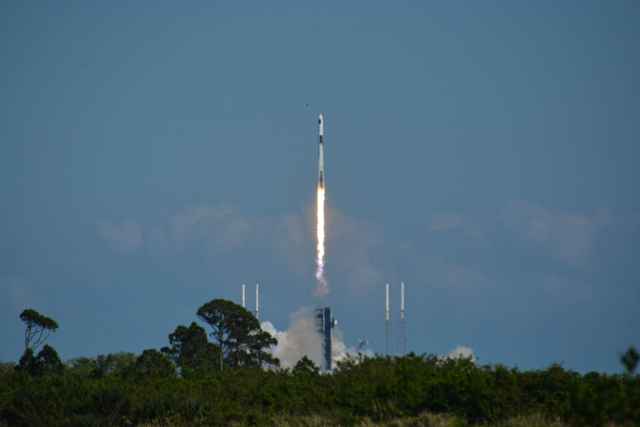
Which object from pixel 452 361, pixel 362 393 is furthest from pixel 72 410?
pixel 452 361

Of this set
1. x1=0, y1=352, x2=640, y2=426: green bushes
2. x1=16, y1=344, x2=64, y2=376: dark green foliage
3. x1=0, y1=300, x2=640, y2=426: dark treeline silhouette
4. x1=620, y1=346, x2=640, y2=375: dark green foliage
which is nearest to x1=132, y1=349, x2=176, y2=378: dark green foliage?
x1=16, y1=344, x2=64, y2=376: dark green foliage

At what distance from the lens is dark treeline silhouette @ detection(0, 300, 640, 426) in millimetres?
31766

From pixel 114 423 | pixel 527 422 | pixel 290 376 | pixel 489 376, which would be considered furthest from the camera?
pixel 290 376

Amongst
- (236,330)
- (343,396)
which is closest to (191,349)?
(236,330)

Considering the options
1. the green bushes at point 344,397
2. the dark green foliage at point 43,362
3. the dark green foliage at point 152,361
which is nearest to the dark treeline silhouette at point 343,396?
the green bushes at point 344,397

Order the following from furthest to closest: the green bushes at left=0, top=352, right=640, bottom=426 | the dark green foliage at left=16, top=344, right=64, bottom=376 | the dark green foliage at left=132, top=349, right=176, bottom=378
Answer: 1. the dark green foliage at left=16, top=344, right=64, bottom=376
2. the dark green foliage at left=132, top=349, right=176, bottom=378
3. the green bushes at left=0, top=352, right=640, bottom=426

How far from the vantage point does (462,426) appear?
32.2 m

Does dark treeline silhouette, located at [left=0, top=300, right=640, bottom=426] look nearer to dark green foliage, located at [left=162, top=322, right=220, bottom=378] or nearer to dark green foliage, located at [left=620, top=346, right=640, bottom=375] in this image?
dark green foliage, located at [left=620, top=346, right=640, bottom=375]

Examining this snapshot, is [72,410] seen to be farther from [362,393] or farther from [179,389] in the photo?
[362,393]

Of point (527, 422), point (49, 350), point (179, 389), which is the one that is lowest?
point (527, 422)

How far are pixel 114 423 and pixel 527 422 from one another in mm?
16451

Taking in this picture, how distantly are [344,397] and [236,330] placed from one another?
61.2 metres

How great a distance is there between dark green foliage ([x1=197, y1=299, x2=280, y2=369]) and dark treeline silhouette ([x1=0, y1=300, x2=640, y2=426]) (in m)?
44.9

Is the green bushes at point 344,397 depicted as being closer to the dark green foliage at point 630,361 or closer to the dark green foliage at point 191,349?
the dark green foliage at point 630,361
